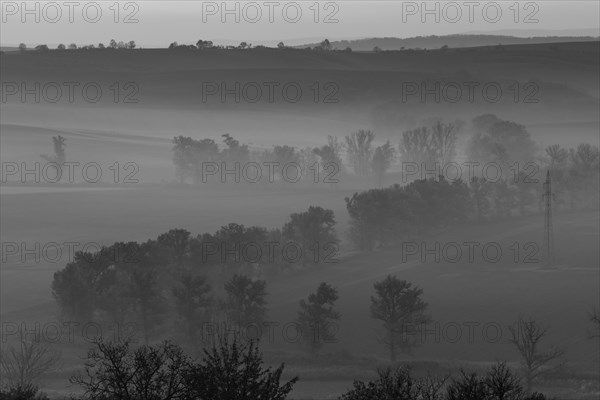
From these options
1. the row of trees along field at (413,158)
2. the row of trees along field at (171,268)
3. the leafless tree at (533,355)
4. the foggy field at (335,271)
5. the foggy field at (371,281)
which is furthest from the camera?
the row of trees along field at (413,158)

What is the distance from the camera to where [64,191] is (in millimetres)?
135375

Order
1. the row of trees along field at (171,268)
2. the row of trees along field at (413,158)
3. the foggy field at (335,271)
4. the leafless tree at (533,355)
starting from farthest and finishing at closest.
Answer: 1. the row of trees along field at (413,158)
2. the row of trees along field at (171,268)
3. the foggy field at (335,271)
4. the leafless tree at (533,355)

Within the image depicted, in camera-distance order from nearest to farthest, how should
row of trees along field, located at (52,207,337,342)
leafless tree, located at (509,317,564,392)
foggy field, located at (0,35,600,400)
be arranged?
leafless tree, located at (509,317,564,392)
foggy field, located at (0,35,600,400)
row of trees along field, located at (52,207,337,342)

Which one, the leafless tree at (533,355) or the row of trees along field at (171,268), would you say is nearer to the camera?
the leafless tree at (533,355)

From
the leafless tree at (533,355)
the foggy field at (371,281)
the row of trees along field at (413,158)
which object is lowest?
the leafless tree at (533,355)

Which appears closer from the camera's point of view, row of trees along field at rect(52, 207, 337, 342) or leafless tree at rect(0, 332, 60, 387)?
leafless tree at rect(0, 332, 60, 387)

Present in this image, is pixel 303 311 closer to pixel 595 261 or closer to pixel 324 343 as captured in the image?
pixel 324 343

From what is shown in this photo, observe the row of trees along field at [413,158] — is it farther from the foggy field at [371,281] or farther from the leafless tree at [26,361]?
the leafless tree at [26,361]

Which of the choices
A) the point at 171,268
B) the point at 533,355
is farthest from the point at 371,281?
the point at 533,355

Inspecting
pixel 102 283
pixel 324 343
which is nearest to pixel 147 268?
pixel 102 283

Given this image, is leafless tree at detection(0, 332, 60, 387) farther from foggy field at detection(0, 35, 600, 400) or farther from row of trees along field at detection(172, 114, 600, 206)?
row of trees along field at detection(172, 114, 600, 206)

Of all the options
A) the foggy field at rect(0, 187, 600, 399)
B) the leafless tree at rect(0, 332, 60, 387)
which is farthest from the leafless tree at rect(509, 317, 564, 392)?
the leafless tree at rect(0, 332, 60, 387)

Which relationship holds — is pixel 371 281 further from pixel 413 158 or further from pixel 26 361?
pixel 413 158

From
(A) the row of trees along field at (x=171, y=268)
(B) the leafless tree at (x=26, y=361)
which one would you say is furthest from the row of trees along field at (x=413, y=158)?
(B) the leafless tree at (x=26, y=361)
